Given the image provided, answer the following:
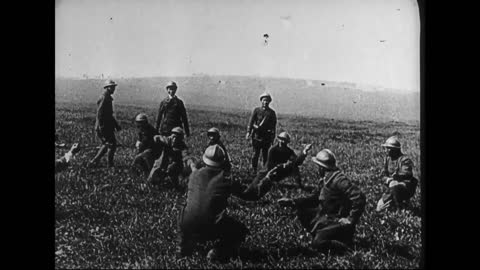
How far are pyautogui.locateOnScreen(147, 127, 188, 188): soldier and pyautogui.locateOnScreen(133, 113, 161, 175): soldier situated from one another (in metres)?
0.03

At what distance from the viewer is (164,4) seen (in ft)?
14.1

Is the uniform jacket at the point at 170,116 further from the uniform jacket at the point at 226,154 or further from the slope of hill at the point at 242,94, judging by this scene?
the uniform jacket at the point at 226,154

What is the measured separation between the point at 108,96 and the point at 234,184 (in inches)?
44.4

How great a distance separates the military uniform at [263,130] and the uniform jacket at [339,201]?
52 centimetres

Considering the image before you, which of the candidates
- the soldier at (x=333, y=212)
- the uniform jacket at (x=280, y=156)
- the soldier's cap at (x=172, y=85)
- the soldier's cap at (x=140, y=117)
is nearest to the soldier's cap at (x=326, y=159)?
the soldier at (x=333, y=212)

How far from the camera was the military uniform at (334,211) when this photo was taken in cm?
404

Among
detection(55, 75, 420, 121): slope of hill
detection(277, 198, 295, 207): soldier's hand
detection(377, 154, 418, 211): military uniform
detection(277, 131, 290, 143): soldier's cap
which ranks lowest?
detection(277, 198, 295, 207): soldier's hand

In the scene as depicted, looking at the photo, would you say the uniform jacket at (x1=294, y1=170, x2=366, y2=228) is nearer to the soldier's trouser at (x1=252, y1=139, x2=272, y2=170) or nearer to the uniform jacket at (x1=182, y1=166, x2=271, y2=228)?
the soldier's trouser at (x1=252, y1=139, x2=272, y2=170)

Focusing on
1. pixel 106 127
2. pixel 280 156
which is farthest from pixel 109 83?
pixel 280 156

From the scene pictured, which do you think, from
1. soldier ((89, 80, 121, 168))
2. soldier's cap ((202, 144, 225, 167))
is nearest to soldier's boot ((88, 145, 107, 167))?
soldier ((89, 80, 121, 168))

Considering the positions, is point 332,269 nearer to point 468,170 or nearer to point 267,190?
point 267,190

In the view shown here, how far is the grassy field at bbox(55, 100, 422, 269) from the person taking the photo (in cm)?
404

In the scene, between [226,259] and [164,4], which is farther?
[164,4]
